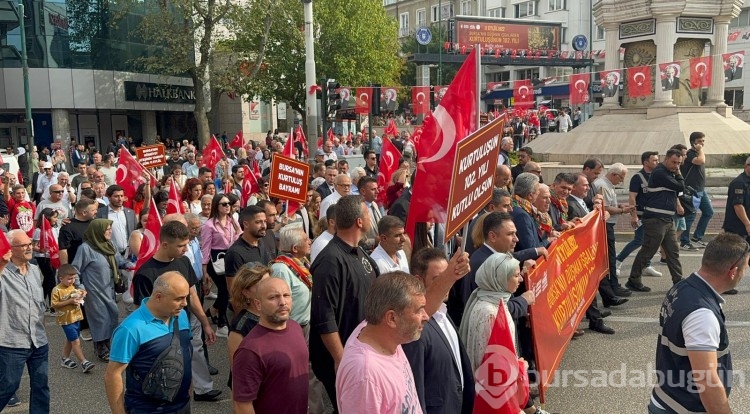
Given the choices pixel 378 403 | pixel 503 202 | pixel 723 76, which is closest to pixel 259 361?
pixel 378 403

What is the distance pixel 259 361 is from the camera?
11.2 ft

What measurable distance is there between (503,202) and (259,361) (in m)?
3.50

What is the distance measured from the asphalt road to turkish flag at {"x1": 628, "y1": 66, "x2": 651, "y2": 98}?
12028 mm

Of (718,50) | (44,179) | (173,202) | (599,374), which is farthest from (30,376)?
(718,50)

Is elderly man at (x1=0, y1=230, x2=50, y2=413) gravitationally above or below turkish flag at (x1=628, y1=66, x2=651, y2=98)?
below

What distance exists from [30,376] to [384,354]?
3.50m

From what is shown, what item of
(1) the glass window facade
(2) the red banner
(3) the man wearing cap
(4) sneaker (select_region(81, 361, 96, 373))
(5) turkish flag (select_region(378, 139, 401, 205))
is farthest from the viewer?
(1) the glass window facade

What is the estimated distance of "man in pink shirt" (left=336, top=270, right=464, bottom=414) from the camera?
8.75 ft

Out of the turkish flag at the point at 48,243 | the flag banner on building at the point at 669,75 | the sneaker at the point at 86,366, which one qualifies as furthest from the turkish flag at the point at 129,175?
the flag banner on building at the point at 669,75

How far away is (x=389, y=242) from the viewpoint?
5105 mm

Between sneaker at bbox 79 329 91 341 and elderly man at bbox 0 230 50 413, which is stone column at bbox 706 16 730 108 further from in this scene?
elderly man at bbox 0 230 50 413

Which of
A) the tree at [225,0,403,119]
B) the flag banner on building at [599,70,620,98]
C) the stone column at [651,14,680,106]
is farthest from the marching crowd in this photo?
the tree at [225,0,403,119]

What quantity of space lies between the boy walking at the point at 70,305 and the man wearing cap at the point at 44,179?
688 cm

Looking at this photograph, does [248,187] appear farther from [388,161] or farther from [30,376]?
[30,376]
